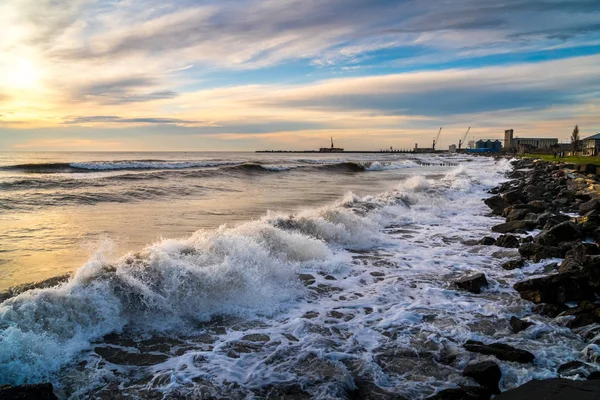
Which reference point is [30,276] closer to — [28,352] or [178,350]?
[28,352]

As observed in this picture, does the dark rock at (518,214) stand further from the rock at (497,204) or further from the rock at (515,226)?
the rock at (497,204)

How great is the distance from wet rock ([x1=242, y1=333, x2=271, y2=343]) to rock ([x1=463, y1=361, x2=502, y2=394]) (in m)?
2.49

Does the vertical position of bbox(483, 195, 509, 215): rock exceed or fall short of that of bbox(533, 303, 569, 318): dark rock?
it exceeds it

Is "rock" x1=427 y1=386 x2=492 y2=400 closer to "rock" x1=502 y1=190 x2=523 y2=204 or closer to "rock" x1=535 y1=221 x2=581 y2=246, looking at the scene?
"rock" x1=535 y1=221 x2=581 y2=246

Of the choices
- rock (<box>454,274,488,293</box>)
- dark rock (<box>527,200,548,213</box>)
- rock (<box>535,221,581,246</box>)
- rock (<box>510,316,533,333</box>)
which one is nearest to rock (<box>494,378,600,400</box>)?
rock (<box>510,316,533,333</box>)

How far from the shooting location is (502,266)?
8.27 meters

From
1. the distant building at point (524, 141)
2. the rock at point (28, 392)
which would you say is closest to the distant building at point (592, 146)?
the rock at point (28, 392)

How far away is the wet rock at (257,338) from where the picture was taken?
17.2ft

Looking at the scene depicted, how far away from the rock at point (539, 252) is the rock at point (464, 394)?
5536 millimetres

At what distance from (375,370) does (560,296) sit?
11.8 feet

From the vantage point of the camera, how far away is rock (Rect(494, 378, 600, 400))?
11.2ft

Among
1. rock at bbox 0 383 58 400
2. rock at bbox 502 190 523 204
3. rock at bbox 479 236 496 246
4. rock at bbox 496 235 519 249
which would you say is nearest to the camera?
rock at bbox 0 383 58 400

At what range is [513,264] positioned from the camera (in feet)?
26.8

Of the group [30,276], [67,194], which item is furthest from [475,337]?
[67,194]
